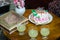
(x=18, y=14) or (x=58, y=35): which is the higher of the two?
(x=18, y=14)

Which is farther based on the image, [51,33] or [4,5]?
[4,5]

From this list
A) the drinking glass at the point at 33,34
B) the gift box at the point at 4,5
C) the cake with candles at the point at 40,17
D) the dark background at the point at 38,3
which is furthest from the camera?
the dark background at the point at 38,3

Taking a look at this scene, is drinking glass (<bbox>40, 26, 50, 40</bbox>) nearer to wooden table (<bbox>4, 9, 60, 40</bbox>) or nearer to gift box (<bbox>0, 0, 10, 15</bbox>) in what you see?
wooden table (<bbox>4, 9, 60, 40</bbox>)

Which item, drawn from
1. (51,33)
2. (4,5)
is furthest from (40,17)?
(4,5)

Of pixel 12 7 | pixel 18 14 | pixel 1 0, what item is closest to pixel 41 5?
pixel 12 7

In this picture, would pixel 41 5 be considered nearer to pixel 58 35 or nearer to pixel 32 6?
pixel 32 6

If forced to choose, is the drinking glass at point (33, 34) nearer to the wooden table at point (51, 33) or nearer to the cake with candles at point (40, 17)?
the wooden table at point (51, 33)

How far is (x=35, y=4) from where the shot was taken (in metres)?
2.74

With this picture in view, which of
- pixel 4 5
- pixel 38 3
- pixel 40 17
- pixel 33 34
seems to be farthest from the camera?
pixel 38 3

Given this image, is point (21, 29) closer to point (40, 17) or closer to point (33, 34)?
point (33, 34)

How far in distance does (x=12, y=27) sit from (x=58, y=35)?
1.54ft

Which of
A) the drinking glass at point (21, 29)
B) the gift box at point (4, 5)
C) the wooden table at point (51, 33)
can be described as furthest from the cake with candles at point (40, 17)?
the gift box at point (4, 5)

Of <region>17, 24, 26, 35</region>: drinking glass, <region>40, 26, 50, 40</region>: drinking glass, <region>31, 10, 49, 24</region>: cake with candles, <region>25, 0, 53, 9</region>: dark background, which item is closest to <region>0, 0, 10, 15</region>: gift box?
<region>25, 0, 53, 9</region>: dark background

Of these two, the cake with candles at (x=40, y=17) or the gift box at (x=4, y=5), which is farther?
the gift box at (x=4, y=5)
